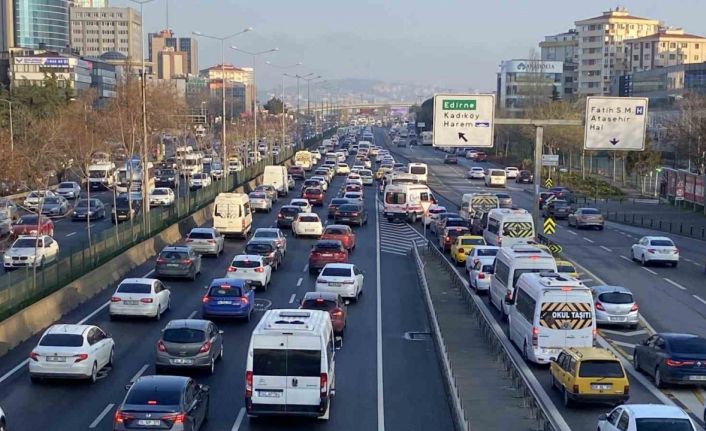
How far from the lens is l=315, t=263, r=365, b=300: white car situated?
33.8m

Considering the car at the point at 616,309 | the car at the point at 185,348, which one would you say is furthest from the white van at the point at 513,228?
the car at the point at 185,348

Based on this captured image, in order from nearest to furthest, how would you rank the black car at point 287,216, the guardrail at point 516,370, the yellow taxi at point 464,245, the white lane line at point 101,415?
1. the guardrail at point 516,370
2. the white lane line at point 101,415
3. the yellow taxi at point 464,245
4. the black car at point 287,216

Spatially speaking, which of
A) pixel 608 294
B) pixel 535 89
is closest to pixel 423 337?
pixel 608 294

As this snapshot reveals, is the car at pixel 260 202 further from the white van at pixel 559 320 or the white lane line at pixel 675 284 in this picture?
the white van at pixel 559 320

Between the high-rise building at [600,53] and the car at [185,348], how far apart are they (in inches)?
6748

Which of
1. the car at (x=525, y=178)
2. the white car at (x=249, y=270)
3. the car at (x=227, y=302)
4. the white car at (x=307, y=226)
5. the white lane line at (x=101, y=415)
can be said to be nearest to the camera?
the white lane line at (x=101, y=415)

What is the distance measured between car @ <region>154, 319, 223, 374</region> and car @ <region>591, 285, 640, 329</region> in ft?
42.7

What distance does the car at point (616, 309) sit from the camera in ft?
102

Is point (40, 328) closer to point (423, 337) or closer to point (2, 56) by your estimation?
point (423, 337)

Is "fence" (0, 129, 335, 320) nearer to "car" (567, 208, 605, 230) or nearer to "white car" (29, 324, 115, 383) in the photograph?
"white car" (29, 324, 115, 383)

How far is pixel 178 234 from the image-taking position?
50.4m

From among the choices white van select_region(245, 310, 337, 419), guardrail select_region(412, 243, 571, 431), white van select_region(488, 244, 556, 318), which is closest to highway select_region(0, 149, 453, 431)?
white van select_region(245, 310, 337, 419)

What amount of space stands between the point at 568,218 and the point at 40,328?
1717 inches

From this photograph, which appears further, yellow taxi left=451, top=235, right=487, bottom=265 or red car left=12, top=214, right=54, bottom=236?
red car left=12, top=214, right=54, bottom=236
